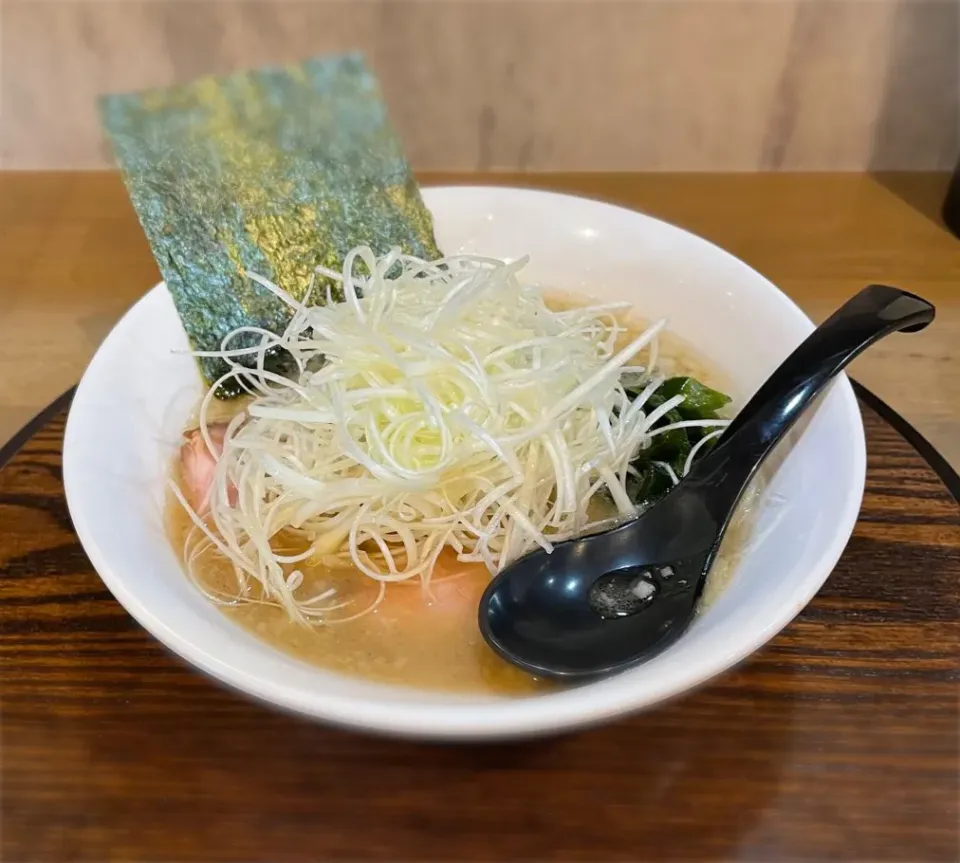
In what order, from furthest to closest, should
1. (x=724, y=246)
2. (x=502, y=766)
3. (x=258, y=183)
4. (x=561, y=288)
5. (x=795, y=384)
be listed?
(x=724, y=246) < (x=561, y=288) < (x=258, y=183) < (x=795, y=384) < (x=502, y=766)

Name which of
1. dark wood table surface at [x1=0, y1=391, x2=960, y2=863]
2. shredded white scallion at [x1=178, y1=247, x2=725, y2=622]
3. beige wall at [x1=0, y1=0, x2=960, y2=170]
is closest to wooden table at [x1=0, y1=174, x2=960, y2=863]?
dark wood table surface at [x1=0, y1=391, x2=960, y2=863]

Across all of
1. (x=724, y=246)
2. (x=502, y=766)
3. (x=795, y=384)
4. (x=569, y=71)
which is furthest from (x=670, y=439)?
(x=569, y=71)

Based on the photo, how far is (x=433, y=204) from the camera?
117cm

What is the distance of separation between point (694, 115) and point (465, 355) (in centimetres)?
93

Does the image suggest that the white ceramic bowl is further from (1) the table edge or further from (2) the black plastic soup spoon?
(1) the table edge

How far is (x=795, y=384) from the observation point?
2.73 ft

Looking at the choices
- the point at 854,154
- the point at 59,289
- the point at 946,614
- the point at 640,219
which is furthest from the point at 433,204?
the point at 854,154

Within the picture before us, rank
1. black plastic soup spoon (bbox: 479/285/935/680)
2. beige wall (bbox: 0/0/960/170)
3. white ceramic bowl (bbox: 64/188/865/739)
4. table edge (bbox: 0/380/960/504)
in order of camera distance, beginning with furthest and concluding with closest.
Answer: beige wall (bbox: 0/0/960/170)
table edge (bbox: 0/380/960/504)
black plastic soup spoon (bbox: 479/285/935/680)
white ceramic bowl (bbox: 64/188/865/739)

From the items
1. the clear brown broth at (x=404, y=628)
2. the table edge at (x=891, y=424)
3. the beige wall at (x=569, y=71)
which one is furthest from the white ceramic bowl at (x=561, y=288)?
the beige wall at (x=569, y=71)

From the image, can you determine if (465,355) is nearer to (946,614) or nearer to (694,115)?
(946,614)

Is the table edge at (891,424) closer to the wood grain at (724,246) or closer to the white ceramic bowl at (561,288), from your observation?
the wood grain at (724,246)

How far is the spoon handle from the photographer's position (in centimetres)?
81

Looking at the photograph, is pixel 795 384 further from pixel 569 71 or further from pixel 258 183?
pixel 569 71

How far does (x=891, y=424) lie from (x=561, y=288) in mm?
447
